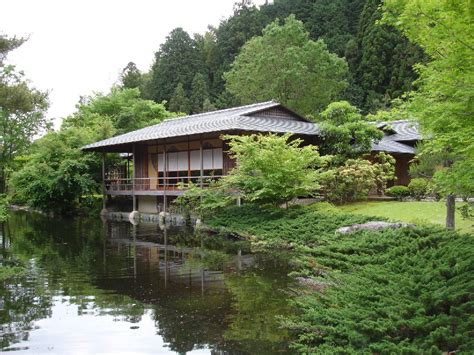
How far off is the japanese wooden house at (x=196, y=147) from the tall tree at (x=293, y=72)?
32.9ft

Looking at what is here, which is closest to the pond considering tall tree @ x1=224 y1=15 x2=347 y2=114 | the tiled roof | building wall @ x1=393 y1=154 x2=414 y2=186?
the tiled roof

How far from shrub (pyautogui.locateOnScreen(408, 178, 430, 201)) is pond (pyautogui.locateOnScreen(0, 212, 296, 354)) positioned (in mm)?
9170

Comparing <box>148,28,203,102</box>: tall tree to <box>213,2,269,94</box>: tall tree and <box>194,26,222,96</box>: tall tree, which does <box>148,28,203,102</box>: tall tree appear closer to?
<box>194,26,222,96</box>: tall tree

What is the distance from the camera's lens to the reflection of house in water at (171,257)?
1241cm

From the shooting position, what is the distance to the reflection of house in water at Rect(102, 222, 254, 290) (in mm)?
12406

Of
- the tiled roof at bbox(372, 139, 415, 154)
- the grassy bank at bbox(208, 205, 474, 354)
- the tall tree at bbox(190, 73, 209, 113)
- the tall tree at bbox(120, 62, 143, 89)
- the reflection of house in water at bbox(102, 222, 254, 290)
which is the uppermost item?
the tall tree at bbox(120, 62, 143, 89)

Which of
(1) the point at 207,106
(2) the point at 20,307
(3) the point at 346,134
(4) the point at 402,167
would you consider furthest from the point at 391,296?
(1) the point at 207,106

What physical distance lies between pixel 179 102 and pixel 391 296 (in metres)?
47.8

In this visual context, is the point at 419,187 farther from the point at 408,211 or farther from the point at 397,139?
the point at 397,139

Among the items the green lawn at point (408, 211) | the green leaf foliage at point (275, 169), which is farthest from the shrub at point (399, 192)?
the green leaf foliage at point (275, 169)

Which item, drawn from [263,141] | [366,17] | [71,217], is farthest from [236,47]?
[263,141]

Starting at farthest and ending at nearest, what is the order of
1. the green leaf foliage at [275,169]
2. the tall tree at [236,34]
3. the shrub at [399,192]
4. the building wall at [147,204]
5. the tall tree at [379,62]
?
the tall tree at [236,34] < the tall tree at [379,62] < the building wall at [147,204] < the shrub at [399,192] < the green leaf foliage at [275,169]

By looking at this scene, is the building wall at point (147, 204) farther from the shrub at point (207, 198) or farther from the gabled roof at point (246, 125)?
the shrub at point (207, 198)

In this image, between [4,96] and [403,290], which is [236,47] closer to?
[4,96]
